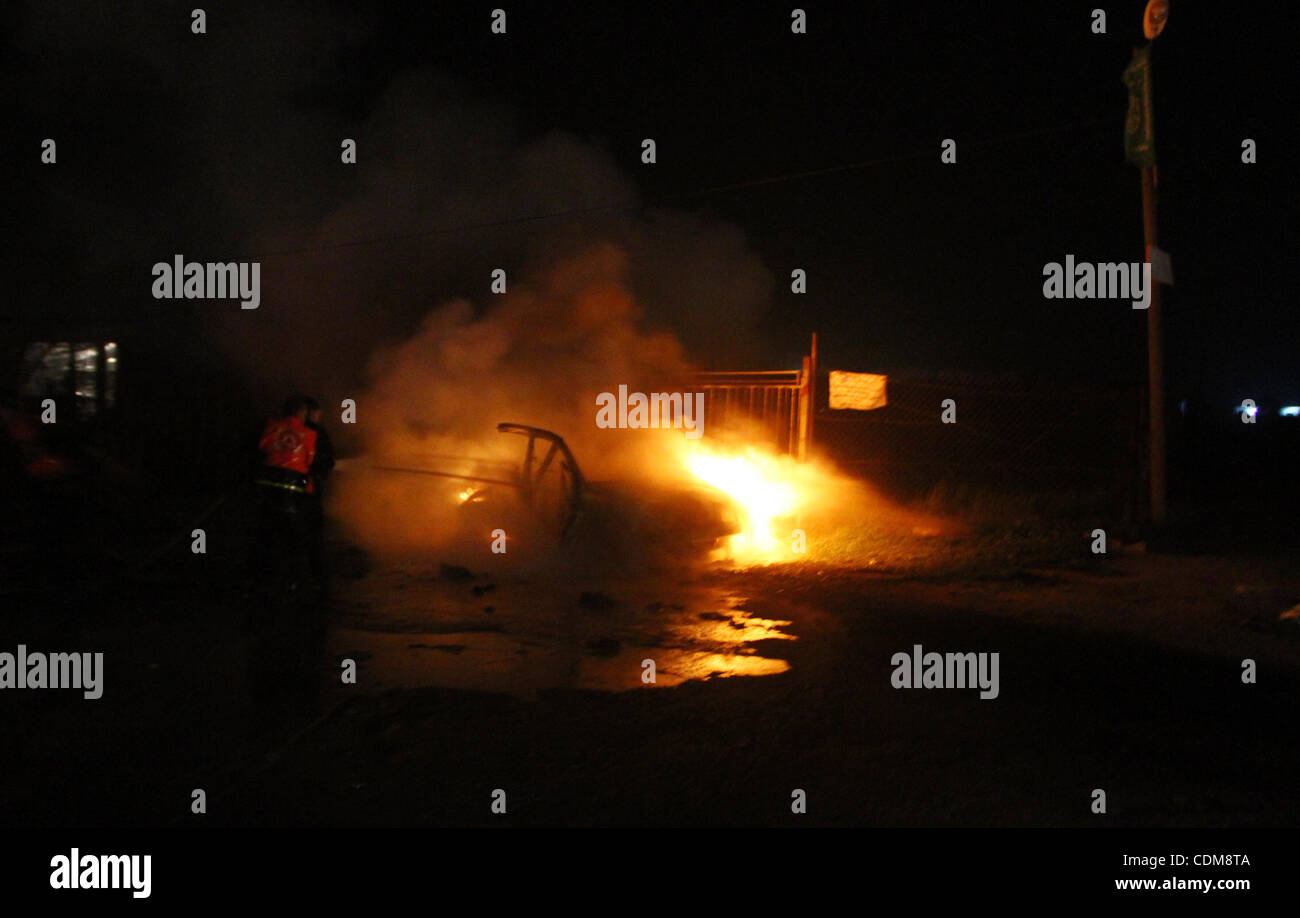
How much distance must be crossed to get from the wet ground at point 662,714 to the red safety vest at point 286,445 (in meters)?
0.99

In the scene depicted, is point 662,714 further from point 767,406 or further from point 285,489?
point 767,406

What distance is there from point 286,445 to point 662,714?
3526 millimetres

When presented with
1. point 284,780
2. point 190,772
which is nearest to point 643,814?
point 284,780

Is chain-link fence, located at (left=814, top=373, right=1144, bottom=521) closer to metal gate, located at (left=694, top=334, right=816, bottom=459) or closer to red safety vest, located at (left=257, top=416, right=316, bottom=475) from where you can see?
metal gate, located at (left=694, top=334, right=816, bottom=459)

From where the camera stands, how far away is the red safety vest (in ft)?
21.6

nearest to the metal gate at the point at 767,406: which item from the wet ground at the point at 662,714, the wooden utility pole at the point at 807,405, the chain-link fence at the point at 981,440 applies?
the wooden utility pole at the point at 807,405

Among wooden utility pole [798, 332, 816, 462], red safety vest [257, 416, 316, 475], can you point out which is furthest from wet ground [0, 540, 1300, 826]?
wooden utility pole [798, 332, 816, 462]

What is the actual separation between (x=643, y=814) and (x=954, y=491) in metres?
8.83

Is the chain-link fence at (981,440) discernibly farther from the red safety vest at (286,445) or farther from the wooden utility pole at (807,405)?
the red safety vest at (286,445)

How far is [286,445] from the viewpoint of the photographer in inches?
259

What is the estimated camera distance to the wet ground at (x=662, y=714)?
3539 millimetres

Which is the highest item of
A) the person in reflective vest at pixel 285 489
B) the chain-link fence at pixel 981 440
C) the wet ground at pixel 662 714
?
the chain-link fence at pixel 981 440

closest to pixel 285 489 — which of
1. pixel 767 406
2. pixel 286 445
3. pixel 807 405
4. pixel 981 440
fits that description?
pixel 286 445

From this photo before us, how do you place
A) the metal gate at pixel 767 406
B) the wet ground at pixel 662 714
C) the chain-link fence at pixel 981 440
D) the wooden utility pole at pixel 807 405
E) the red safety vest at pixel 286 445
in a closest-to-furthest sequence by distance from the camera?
the wet ground at pixel 662 714 → the red safety vest at pixel 286 445 → the wooden utility pole at pixel 807 405 → the metal gate at pixel 767 406 → the chain-link fence at pixel 981 440
